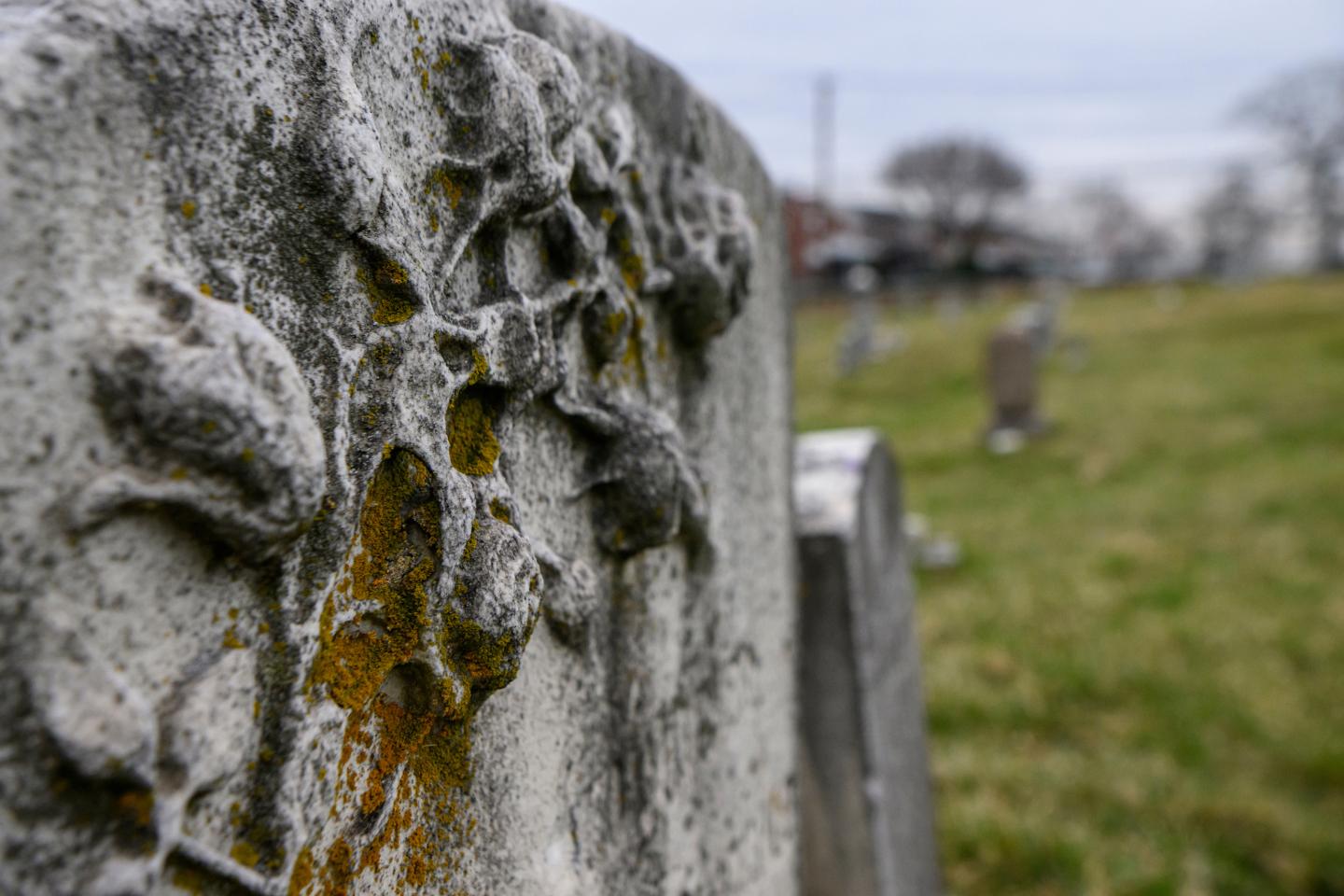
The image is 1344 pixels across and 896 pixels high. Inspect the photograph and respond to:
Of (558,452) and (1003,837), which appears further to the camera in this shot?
(1003,837)

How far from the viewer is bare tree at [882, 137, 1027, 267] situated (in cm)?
3075

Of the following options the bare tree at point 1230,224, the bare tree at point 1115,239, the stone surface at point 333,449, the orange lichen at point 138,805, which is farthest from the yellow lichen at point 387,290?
the bare tree at point 1115,239

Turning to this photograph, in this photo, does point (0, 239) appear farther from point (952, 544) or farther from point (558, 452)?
point (952, 544)

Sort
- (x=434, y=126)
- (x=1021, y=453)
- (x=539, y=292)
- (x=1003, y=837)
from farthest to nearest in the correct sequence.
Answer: (x=1021, y=453) → (x=1003, y=837) → (x=539, y=292) → (x=434, y=126)

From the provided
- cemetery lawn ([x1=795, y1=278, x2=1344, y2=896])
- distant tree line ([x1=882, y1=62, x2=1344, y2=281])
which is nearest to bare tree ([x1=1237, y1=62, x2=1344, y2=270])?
distant tree line ([x1=882, y1=62, x2=1344, y2=281])

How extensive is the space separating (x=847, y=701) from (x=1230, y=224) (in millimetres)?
41959

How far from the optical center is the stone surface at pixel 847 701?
6.31ft

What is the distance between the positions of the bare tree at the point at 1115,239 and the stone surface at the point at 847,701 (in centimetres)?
3921

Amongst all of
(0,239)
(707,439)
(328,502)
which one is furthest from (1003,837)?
(0,239)

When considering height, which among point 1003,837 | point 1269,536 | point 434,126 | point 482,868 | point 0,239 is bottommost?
point 1003,837

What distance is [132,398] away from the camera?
516 millimetres

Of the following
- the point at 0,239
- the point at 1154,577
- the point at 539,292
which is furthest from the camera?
the point at 1154,577

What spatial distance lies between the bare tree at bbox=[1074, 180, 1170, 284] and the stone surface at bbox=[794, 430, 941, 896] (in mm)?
39214

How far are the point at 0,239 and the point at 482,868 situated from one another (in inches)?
23.8
